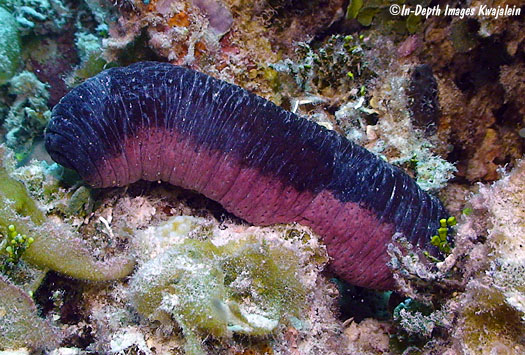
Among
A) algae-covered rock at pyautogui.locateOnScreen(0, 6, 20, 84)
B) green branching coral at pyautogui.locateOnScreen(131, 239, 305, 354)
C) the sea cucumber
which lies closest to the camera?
green branching coral at pyautogui.locateOnScreen(131, 239, 305, 354)

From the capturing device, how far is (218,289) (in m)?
1.97

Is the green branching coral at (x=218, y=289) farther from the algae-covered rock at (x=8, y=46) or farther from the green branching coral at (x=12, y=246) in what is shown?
the algae-covered rock at (x=8, y=46)

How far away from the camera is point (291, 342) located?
85.2 inches

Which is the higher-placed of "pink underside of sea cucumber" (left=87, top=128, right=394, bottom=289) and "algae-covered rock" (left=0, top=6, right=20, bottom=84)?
"pink underside of sea cucumber" (left=87, top=128, right=394, bottom=289)

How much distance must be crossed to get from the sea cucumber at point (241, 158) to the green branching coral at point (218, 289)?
656mm

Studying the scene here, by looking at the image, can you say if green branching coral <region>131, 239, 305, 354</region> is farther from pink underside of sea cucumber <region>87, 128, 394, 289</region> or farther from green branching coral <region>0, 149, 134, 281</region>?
pink underside of sea cucumber <region>87, 128, 394, 289</region>

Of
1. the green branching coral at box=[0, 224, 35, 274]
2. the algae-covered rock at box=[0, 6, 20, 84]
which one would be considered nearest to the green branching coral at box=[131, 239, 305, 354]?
the green branching coral at box=[0, 224, 35, 274]

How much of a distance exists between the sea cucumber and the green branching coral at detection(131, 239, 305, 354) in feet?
2.15

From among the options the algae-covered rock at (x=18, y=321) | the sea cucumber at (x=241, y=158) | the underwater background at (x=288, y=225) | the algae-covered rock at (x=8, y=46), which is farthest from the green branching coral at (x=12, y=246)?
the algae-covered rock at (x=8, y=46)

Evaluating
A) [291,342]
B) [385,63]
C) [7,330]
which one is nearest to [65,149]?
[7,330]

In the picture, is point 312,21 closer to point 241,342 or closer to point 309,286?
point 309,286

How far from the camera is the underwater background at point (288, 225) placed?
1.93 metres

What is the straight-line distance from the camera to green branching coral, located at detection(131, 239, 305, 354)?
190 cm

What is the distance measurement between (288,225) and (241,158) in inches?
24.3
